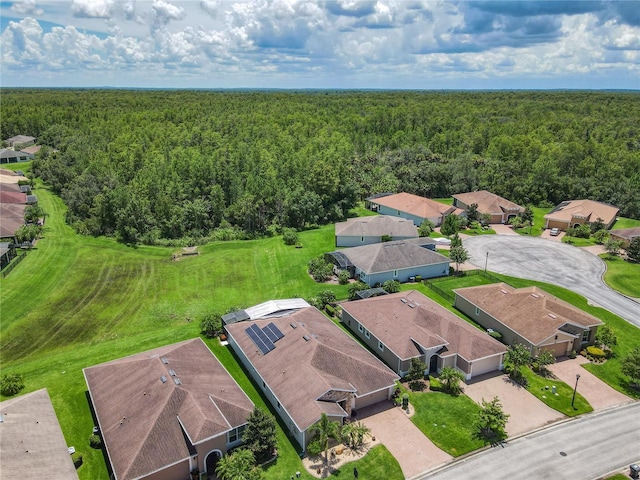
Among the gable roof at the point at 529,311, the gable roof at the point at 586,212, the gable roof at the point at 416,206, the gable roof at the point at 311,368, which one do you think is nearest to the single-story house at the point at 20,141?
the gable roof at the point at 416,206

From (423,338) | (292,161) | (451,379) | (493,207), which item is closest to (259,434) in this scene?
(451,379)

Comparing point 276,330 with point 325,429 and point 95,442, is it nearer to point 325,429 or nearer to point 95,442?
point 325,429

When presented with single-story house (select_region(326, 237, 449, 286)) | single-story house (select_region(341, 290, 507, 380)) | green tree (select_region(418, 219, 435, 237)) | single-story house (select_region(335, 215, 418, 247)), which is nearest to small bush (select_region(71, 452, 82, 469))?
single-story house (select_region(341, 290, 507, 380))

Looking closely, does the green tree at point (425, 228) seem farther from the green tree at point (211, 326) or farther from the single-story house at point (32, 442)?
the single-story house at point (32, 442)

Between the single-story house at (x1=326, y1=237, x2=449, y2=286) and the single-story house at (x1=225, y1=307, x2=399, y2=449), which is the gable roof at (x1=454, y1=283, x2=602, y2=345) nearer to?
the single-story house at (x1=326, y1=237, x2=449, y2=286)

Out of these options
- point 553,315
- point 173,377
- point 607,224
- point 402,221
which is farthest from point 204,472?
point 607,224

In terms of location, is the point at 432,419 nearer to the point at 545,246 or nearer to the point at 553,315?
the point at 553,315
